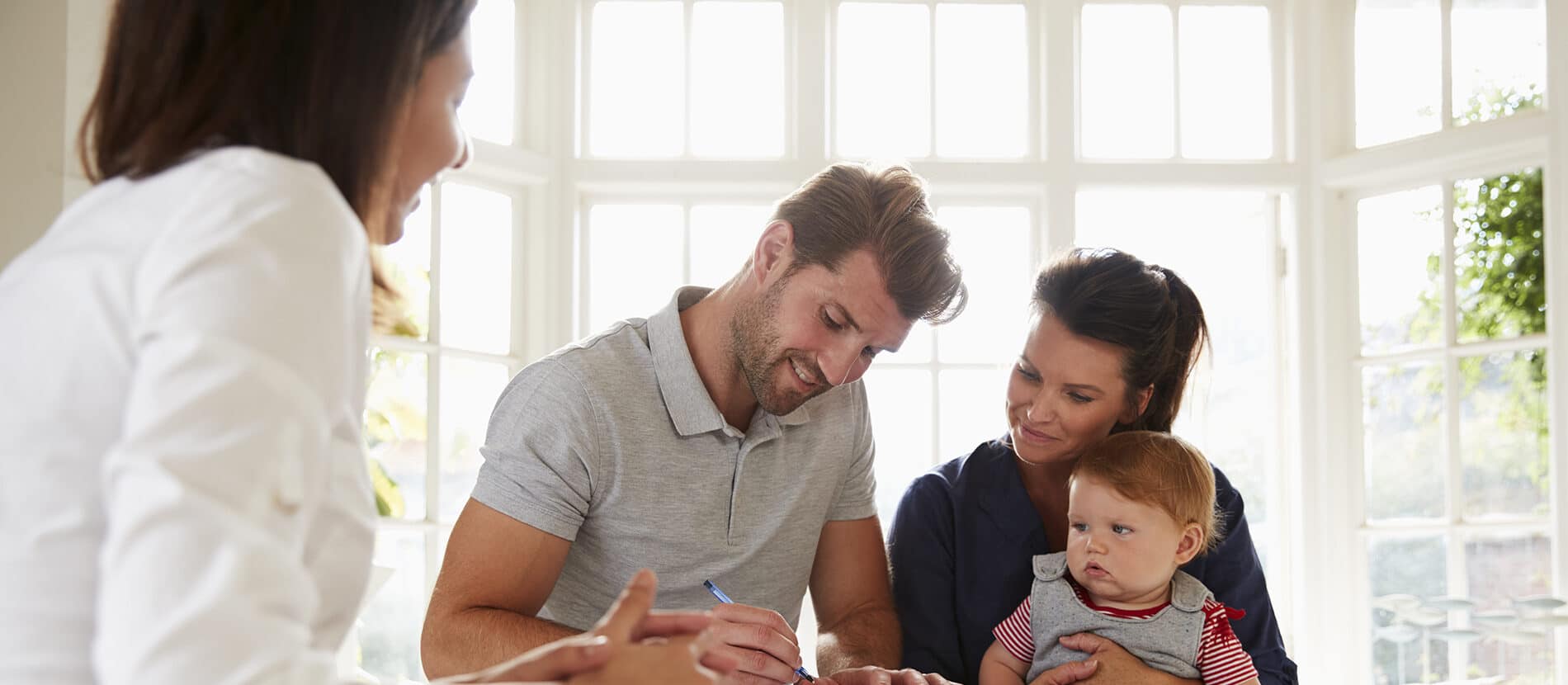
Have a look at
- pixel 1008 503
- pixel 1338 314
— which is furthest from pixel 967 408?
pixel 1008 503

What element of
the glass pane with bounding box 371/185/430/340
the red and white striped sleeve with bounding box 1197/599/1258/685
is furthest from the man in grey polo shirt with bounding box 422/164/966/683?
the glass pane with bounding box 371/185/430/340

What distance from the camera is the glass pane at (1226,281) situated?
4148 millimetres

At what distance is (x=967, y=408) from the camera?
407 cm

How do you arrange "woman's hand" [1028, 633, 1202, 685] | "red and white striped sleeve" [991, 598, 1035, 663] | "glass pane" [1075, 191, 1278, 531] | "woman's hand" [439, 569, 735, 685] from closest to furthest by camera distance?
"woman's hand" [439, 569, 735, 685]
"woman's hand" [1028, 633, 1202, 685]
"red and white striped sleeve" [991, 598, 1035, 663]
"glass pane" [1075, 191, 1278, 531]

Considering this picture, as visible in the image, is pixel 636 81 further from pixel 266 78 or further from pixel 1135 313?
pixel 266 78

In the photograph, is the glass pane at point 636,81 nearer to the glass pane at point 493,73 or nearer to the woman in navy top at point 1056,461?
the glass pane at point 493,73

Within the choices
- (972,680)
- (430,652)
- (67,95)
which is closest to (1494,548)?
(972,680)

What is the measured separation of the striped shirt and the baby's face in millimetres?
40

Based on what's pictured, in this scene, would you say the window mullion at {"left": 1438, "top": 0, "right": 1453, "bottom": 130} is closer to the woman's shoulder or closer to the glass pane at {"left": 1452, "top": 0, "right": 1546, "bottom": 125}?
the glass pane at {"left": 1452, "top": 0, "right": 1546, "bottom": 125}

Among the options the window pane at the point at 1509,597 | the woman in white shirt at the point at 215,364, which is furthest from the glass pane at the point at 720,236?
the woman in white shirt at the point at 215,364

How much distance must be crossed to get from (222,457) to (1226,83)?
4016 millimetres

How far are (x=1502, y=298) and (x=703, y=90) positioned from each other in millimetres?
2400

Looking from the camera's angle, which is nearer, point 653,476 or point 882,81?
point 653,476

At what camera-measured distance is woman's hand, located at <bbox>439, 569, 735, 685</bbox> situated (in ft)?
2.79
